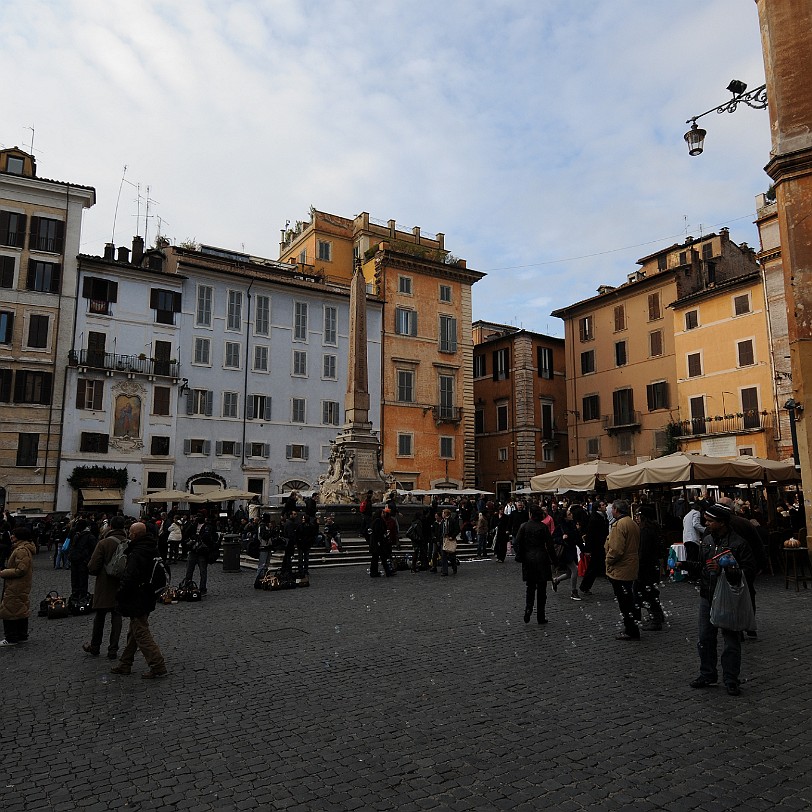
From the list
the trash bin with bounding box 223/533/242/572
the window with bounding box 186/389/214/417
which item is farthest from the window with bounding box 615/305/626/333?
the trash bin with bounding box 223/533/242/572

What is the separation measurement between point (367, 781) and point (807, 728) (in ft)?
10.3

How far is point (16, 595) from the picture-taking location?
8320mm

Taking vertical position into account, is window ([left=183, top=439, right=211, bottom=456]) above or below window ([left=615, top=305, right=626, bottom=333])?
below

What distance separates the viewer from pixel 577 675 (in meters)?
6.35

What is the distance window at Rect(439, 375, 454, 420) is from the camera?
41562 mm

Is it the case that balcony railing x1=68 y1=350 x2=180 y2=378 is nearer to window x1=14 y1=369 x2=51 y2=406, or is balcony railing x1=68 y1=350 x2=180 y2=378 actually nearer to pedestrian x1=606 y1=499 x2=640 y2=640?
window x1=14 y1=369 x2=51 y2=406

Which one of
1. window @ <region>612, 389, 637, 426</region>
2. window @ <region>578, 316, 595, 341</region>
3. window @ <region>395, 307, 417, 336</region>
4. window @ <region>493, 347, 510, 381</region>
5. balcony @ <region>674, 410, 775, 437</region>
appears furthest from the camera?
window @ <region>493, 347, 510, 381</region>

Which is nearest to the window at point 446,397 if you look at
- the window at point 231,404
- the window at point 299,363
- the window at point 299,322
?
the window at point 299,363

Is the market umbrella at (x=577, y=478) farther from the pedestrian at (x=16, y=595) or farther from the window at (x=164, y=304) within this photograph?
the window at (x=164, y=304)

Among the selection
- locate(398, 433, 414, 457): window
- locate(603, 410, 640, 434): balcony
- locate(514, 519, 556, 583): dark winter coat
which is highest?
locate(603, 410, 640, 434): balcony

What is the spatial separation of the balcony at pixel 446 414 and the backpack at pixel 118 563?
3391 cm

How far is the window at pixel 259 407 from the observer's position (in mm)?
36500

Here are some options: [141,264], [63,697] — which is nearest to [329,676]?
[63,697]

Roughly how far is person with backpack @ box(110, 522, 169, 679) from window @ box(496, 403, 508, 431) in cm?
3914
